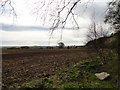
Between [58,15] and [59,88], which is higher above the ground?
[58,15]

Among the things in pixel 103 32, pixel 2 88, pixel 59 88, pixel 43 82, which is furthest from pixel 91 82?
pixel 103 32

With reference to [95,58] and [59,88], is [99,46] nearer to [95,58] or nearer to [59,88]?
[95,58]

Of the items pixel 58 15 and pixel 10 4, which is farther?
pixel 58 15

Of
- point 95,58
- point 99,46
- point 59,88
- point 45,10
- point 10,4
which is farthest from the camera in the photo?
point 95,58

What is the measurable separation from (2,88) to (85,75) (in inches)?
171

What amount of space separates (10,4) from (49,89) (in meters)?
4.13

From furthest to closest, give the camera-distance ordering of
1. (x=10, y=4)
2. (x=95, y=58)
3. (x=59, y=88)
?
(x=95, y=58), (x=59, y=88), (x=10, y=4)

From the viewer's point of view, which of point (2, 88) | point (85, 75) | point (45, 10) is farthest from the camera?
point (85, 75)

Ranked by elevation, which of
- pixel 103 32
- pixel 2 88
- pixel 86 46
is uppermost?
pixel 103 32

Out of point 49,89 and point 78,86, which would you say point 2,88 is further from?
point 78,86

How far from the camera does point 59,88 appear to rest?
23.3 feet

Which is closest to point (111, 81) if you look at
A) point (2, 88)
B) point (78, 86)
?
point (78, 86)

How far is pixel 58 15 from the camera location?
16.2ft

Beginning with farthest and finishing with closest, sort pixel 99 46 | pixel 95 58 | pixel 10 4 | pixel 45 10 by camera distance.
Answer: pixel 95 58 → pixel 99 46 → pixel 45 10 → pixel 10 4
